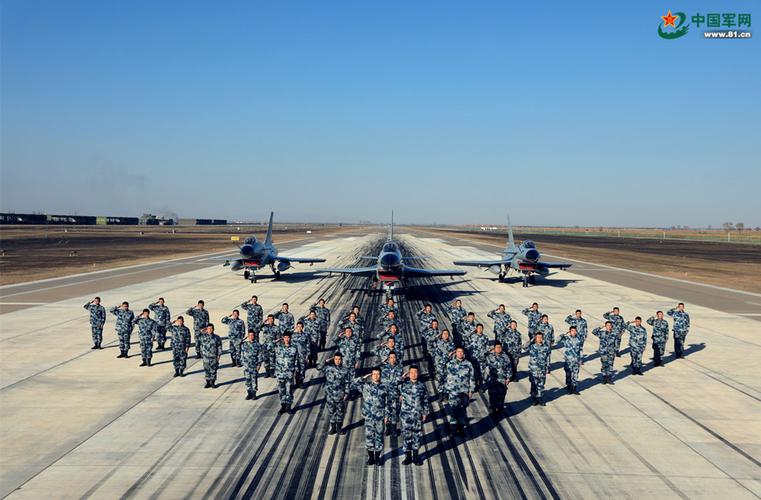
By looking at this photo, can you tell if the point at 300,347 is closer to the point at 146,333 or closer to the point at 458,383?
the point at 458,383

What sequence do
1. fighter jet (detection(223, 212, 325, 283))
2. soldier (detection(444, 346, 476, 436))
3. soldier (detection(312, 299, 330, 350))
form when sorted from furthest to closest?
fighter jet (detection(223, 212, 325, 283)), soldier (detection(312, 299, 330, 350)), soldier (detection(444, 346, 476, 436))

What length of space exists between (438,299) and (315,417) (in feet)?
53.1

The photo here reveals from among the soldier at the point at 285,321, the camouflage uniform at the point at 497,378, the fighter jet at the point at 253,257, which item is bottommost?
the camouflage uniform at the point at 497,378

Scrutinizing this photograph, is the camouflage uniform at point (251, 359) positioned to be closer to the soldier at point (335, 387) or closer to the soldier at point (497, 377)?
the soldier at point (335, 387)

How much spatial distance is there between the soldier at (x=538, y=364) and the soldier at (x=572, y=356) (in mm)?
759

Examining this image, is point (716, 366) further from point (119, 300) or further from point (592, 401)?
point (119, 300)

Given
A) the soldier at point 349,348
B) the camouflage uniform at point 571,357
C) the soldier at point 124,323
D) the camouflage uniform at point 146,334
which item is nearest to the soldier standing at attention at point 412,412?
the soldier at point 349,348

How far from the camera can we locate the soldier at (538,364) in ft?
34.1

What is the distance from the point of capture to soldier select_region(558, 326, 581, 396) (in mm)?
10953

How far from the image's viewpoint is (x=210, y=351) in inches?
452

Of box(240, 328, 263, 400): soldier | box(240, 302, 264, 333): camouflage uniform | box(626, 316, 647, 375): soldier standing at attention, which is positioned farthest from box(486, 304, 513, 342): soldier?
box(240, 302, 264, 333): camouflage uniform

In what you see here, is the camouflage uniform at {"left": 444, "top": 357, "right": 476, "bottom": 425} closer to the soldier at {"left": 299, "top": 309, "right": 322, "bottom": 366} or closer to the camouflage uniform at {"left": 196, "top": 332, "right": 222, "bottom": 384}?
the soldier at {"left": 299, "top": 309, "right": 322, "bottom": 366}

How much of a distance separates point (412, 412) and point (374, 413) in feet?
2.38

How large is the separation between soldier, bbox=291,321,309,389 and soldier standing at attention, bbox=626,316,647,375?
383 inches
